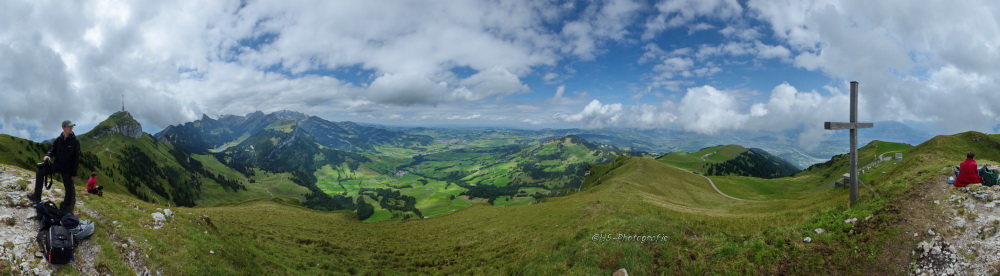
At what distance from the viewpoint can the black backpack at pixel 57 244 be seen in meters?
11.4

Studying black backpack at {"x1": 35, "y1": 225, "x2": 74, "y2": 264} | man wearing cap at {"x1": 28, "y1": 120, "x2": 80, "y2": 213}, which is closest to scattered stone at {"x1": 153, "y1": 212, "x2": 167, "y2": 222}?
man wearing cap at {"x1": 28, "y1": 120, "x2": 80, "y2": 213}

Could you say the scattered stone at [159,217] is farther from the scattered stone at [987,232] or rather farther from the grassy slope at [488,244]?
the scattered stone at [987,232]

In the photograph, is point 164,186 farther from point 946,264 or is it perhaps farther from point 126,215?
point 946,264

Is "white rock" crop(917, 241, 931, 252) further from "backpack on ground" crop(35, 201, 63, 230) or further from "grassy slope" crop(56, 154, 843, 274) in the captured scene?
"backpack on ground" crop(35, 201, 63, 230)

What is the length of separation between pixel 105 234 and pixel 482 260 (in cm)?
1921

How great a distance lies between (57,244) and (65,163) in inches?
146

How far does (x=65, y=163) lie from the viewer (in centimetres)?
1323

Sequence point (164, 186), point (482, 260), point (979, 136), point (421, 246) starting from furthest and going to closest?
point (164, 186)
point (979, 136)
point (421, 246)
point (482, 260)

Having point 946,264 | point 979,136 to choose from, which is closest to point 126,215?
point 946,264

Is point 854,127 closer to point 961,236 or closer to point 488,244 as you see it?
point 961,236

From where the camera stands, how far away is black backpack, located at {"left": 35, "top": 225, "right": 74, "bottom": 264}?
11.4 m

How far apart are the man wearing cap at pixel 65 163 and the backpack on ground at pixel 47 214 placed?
598 mm

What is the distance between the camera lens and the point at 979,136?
5703 centimetres

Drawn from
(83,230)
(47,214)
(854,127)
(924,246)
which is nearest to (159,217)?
(83,230)
